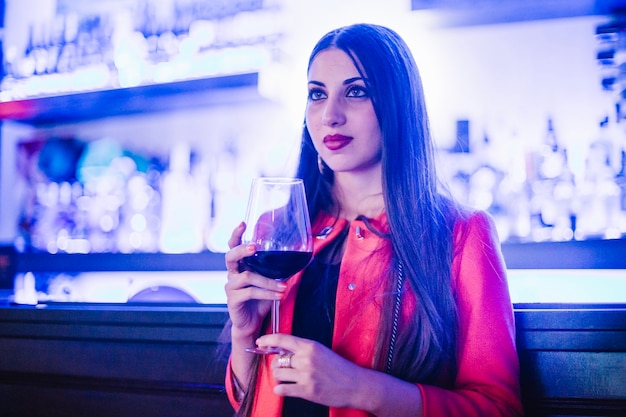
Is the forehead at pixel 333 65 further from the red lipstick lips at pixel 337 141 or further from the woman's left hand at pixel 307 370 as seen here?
the woman's left hand at pixel 307 370

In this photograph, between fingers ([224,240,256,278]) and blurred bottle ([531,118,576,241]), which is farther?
blurred bottle ([531,118,576,241])

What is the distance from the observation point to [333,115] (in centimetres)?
133

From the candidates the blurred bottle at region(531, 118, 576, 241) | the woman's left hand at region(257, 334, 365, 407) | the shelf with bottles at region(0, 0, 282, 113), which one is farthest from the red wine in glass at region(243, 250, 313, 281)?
the shelf with bottles at region(0, 0, 282, 113)

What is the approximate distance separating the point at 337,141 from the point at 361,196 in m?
0.20

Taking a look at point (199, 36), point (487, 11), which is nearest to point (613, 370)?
point (487, 11)

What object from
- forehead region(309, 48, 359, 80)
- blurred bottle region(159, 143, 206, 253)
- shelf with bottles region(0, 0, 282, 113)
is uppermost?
shelf with bottles region(0, 0, 282, 113)

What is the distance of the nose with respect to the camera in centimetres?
133

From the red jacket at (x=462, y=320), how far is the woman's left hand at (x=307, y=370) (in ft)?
0.64

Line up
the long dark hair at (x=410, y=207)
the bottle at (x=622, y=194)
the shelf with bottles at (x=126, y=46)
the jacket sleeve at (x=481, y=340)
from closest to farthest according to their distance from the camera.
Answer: the jacket sleeve at (x=481, y=340), the long dark hair at (x=410, y=207), the bottle at (x=622, y=194), the shelf with bottles at (x=126, y=46)

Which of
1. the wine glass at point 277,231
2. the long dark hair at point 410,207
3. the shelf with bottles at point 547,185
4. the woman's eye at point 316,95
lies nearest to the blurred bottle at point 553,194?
the shelf with bottles at point 547,185

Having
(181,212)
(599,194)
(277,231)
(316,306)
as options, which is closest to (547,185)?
(599,194)

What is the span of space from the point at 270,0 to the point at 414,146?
3.82 feet

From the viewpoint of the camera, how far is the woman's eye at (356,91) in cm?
137

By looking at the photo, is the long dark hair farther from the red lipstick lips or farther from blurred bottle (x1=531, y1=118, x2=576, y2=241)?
blurred bottle (x1=531, y1=118, x2=576, y2=241)
